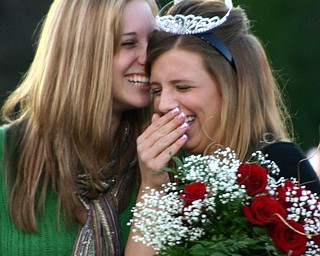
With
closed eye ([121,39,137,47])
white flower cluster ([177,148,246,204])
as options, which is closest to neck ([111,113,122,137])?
closed eye ([121,39,137,47])

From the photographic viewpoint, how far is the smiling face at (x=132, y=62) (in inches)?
205

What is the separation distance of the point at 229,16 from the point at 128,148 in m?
0.84

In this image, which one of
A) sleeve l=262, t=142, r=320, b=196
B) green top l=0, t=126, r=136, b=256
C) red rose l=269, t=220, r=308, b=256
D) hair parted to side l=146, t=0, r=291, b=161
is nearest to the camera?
red rose l=269, t=220, r=308, b=256

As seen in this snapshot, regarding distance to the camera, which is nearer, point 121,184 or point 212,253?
point 212,253

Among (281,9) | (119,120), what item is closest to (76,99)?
(119,120)

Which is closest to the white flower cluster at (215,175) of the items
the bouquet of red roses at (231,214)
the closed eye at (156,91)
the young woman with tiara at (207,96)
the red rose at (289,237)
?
the bouquet of red roses at (231,214)

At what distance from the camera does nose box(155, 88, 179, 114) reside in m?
4.89

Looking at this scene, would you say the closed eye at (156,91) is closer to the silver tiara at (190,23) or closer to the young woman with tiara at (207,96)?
the young woman with tiara at (207,96)

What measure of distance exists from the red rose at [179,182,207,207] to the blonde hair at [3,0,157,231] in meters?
1.11

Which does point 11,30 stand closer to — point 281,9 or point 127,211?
point 281,9

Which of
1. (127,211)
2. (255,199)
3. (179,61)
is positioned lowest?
(127,211)

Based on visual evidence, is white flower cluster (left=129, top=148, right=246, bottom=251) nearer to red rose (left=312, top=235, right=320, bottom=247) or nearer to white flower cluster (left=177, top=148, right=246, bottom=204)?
white flower cluster (left=177, top=148, right=246, bottom=204)

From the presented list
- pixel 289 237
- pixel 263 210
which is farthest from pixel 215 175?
pixel 289 237

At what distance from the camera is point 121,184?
532cm
